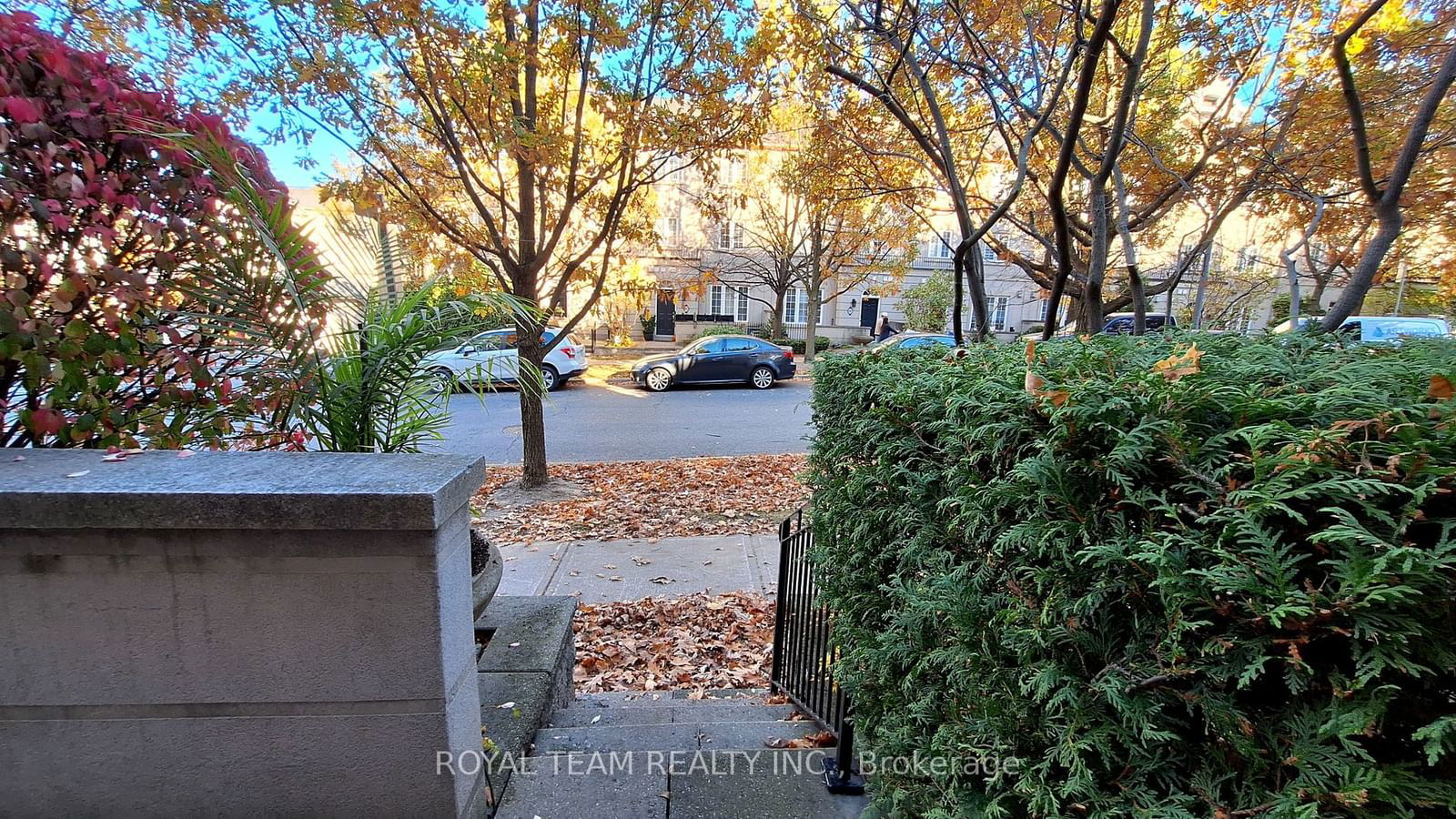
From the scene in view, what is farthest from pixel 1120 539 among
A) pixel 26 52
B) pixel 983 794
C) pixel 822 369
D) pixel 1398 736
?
pixel 26 52

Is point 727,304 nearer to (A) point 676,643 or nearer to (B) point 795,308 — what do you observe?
(B) point 795,308

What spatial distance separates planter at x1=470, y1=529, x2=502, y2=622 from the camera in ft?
9.09

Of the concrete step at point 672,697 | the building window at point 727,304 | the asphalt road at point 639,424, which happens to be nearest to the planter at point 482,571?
the concrete step at point 672,697

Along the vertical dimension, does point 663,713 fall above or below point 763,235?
below

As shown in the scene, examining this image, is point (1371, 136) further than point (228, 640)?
Yes

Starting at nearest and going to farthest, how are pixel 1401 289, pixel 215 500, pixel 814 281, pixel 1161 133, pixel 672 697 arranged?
pixel 215 500 → pixel 672 697 → pixel 1161 133 → pixel 1401 289 → pixel 814 281

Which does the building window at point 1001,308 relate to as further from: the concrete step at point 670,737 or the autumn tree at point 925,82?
the concrete step at point 670,737

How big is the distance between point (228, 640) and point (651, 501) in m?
5.52

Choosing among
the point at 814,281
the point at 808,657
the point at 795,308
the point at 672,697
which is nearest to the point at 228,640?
the point at 808,657

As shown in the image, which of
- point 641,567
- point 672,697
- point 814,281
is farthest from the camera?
point 814,281

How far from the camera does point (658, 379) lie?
50.4ft

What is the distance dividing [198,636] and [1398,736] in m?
2.28

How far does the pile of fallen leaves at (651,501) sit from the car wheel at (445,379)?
344cm

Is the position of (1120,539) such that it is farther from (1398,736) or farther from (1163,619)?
(1398,736)
